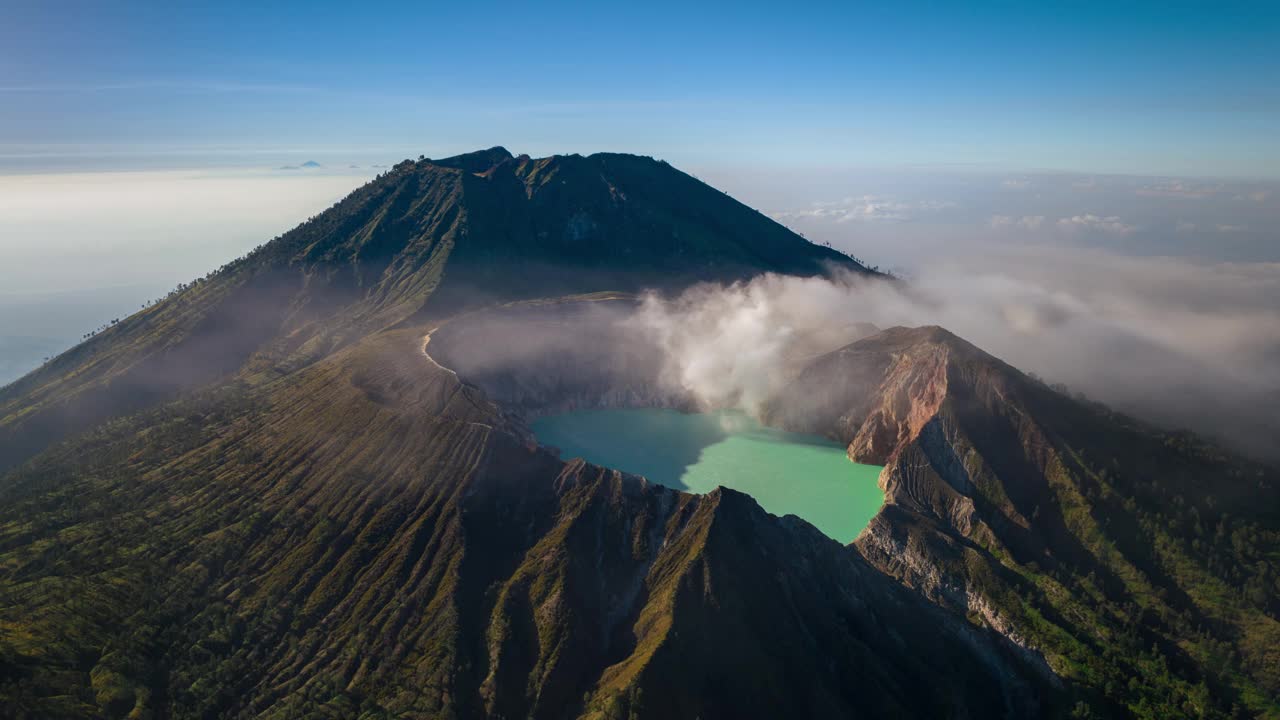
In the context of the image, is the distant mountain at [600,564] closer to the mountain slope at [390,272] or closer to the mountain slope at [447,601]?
the mountain slope at [447,601]

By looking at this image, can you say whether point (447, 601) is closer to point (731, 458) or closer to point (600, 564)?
point (600, 564)

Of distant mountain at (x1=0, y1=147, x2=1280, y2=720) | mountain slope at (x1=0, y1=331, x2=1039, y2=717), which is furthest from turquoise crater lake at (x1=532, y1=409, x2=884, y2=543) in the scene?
mountain slope at (x1=0, y1=331, x2=1039, y2=717)

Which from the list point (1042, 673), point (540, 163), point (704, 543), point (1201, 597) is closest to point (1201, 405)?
point (1201, 597)

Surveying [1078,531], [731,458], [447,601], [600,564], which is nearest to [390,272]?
[731,458]

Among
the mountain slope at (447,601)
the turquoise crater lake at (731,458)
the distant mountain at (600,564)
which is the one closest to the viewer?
the mountain slope at (447,601)

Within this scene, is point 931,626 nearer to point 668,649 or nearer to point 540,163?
point 668,649

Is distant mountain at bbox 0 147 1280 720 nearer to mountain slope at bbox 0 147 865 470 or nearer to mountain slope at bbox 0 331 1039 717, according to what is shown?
mountain slope at bbox 0 331 1039 717

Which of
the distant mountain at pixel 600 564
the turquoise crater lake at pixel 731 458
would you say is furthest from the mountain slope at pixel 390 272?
the turquoise crater lake at pixel 731 458
